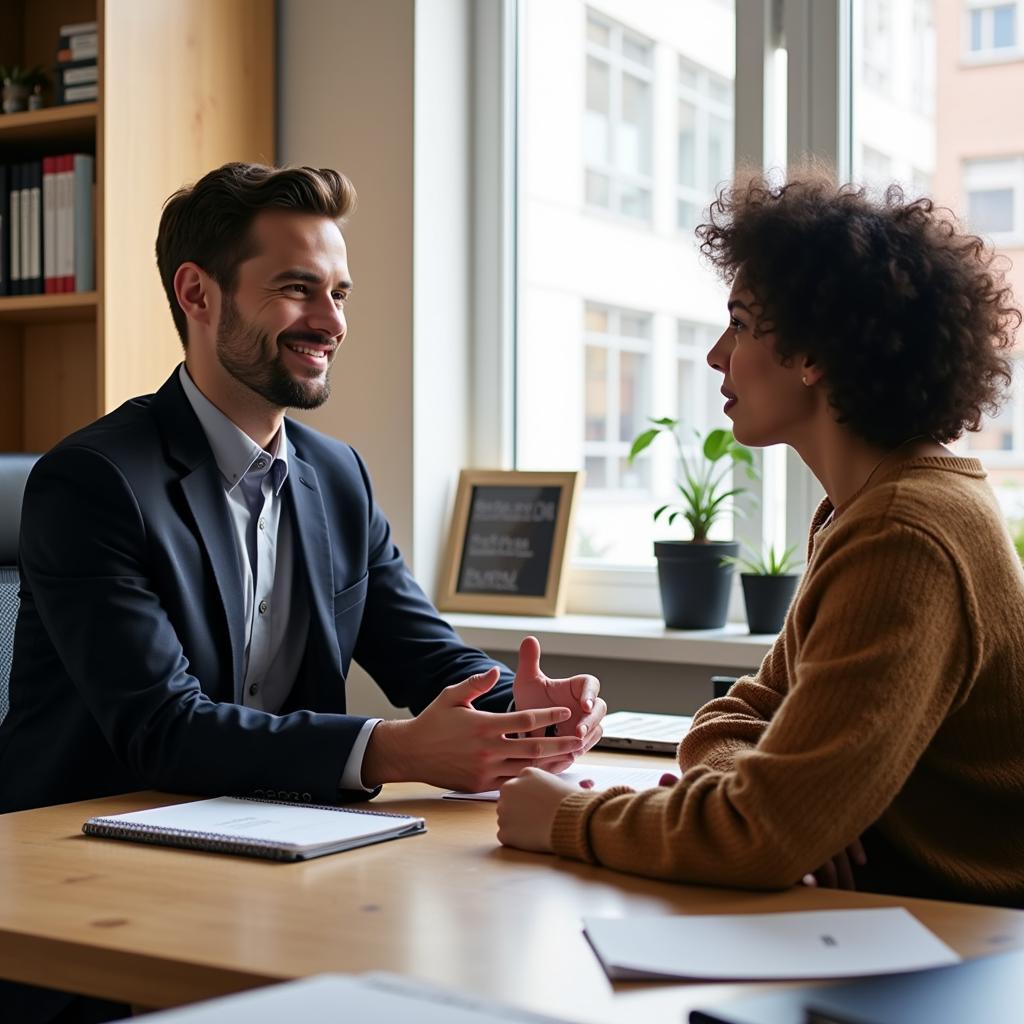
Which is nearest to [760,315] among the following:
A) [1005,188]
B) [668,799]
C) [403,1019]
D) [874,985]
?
[668,799]

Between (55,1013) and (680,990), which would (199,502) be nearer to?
(55,1013)

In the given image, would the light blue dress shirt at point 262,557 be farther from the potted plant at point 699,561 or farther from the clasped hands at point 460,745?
the potted plant at point 699,561

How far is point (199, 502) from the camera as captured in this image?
72.2 inches

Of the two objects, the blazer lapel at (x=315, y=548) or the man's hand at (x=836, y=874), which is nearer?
the man's hand at (x=836, y=874)

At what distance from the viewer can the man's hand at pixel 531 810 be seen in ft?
4.35

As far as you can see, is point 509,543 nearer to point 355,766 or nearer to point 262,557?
point 262,557

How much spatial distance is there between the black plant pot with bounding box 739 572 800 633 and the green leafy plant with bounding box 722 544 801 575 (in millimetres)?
17

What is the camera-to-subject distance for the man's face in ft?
6.85

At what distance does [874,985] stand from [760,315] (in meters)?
0.71

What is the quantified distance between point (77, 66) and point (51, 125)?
13 cm

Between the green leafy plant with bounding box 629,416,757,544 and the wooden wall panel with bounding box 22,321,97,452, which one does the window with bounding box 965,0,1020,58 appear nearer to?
the green leafy plant with bounding box 629,416,757,544

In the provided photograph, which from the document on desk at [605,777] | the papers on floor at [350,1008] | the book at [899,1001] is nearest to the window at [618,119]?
the document on desk at [605,777]

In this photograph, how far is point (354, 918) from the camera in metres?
1.10

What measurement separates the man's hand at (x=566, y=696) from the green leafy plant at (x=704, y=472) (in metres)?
1.01
